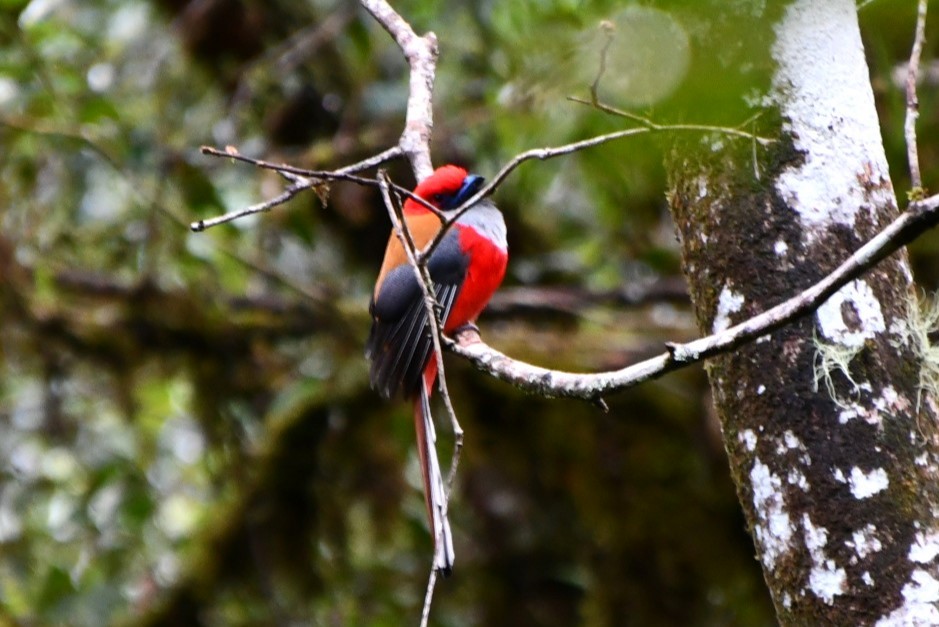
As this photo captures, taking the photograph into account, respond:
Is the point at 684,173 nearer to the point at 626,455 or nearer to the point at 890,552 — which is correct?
the point at 890,552

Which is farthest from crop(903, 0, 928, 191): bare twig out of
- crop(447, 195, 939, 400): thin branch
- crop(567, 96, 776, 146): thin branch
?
crop(567, 96, 776, 146): thin branch

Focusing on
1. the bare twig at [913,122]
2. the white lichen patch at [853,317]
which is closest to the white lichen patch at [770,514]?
the white lichen patch at [853,317]

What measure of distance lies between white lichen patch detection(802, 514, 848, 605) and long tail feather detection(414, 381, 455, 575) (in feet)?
1.81

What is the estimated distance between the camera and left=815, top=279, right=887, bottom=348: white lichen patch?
1813mm

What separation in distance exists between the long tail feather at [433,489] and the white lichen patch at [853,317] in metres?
0.65

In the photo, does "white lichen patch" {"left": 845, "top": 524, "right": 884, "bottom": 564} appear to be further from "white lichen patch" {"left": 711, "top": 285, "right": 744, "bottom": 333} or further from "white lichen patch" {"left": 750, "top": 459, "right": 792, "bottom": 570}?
"white lichen patch" {"left": 711, "top": 285, "right": 744, "bottom": 333}

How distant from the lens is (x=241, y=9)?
16.1ft

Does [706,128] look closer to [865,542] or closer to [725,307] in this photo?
[725,307]

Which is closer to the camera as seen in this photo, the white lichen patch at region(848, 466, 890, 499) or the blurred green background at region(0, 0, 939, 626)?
the white lichen patch at region(848, 466, 890, 499)

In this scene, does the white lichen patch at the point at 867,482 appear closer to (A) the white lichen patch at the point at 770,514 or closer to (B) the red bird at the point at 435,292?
(A) the white lichen patch at the point at 770,514

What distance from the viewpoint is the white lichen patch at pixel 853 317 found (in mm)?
1813

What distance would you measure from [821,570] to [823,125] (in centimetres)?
68

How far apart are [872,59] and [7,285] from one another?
3297 mm

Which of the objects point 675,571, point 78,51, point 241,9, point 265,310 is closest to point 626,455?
point 675,571
